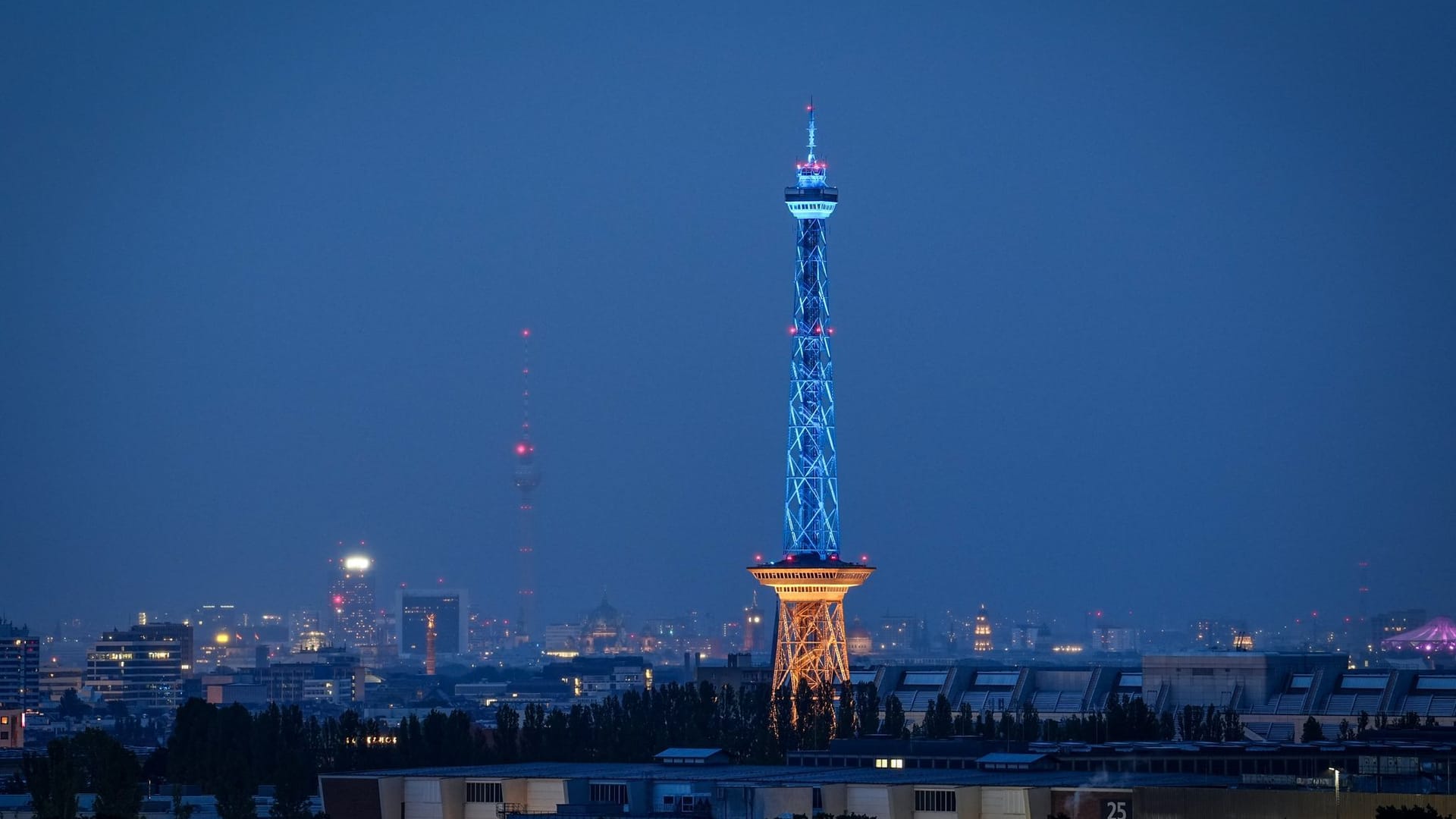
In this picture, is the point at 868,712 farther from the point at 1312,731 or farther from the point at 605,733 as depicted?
the point at 1312,731

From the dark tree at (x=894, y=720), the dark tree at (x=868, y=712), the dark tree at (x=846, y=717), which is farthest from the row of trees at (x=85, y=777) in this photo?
the dark tree at (x=868, y=712)

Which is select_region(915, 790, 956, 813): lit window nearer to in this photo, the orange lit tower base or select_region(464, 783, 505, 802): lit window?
select_region(464, 783, 505, 802): lit window

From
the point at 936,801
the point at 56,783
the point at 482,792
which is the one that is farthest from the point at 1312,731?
the point at 56,783

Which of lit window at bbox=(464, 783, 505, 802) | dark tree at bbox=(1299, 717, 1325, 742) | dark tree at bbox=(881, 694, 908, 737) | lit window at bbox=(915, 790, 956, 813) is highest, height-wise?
dark tree at bbox=(881, 694, 908, 737)

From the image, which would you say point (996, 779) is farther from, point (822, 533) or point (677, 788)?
point (822, 533)

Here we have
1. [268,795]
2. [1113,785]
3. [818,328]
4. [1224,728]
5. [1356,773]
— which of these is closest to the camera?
[1113,785]

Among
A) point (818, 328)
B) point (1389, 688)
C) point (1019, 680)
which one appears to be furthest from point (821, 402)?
point (1389, 688)

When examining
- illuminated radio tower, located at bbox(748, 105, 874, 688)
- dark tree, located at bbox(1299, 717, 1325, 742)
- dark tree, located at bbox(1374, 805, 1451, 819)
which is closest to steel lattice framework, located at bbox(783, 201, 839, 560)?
illuminated radio tower, located at bbox(748, 105, 874, 688)
